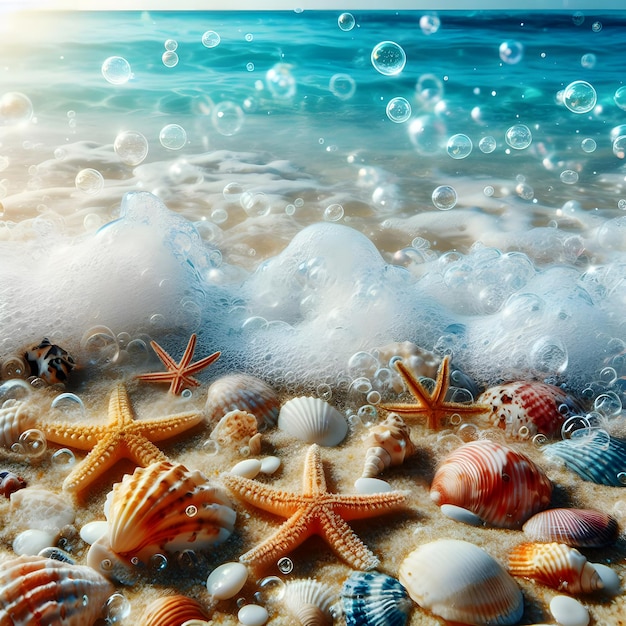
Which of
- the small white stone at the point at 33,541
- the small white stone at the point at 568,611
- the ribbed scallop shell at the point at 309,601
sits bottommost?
the small white stone at the point at 568,611

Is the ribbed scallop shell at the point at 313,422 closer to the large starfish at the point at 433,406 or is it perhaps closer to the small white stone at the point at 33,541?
the large starfish at the point at 433,406

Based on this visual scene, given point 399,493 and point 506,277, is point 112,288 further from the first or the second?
point 506,277

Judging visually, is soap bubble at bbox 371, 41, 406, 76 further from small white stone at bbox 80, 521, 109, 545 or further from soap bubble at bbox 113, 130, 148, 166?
small white stone at bbox 80, 521, 109, 545

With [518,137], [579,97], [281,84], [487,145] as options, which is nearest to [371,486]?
[579,97]

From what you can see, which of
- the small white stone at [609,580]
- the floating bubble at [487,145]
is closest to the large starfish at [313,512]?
the small white stone at [609,580]

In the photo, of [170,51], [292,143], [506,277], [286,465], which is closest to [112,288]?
[286,465]

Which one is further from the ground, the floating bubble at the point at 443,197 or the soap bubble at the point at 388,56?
the soap bubble at the point at 388,56
